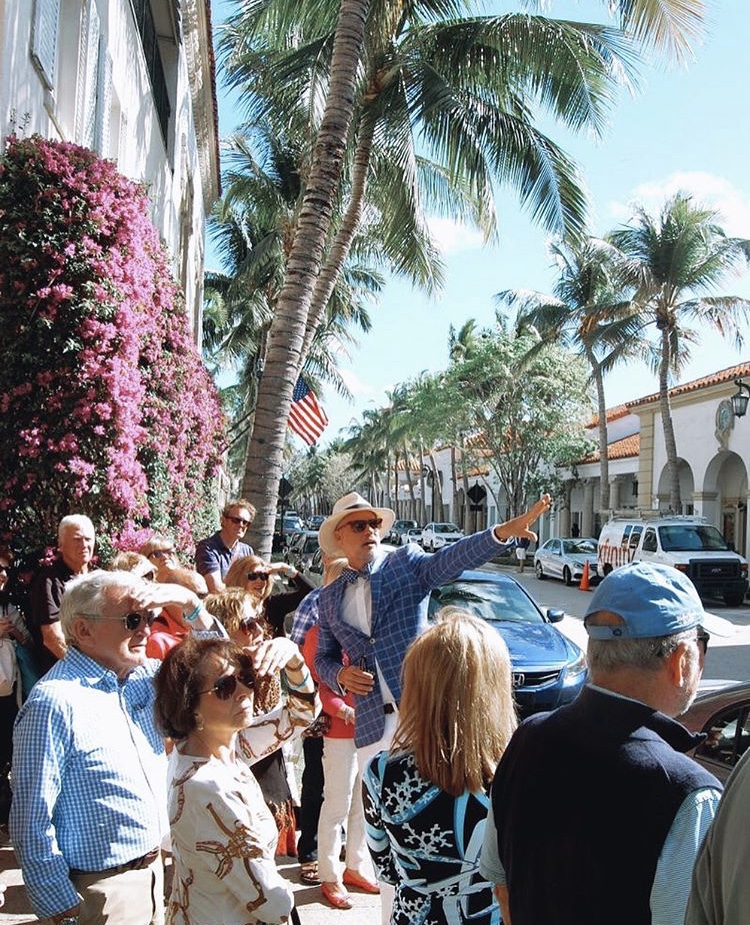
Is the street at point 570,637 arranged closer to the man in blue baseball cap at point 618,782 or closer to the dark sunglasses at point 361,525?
the man in blue baseball cap at point 618,782

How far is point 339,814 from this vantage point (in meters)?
4.71

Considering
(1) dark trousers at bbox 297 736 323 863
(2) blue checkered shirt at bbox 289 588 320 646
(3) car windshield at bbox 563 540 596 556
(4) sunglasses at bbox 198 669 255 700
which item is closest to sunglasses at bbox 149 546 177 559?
(2) blue checkered shirt at bbox 289 588 320 646

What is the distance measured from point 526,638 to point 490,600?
91cm

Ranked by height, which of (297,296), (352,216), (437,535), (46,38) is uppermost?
(352,216)

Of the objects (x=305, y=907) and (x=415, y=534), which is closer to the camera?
(x=305, y=907)

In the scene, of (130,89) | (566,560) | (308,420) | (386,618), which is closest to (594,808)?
(386,618)

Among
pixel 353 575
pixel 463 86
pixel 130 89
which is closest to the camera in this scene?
pixel 353 575

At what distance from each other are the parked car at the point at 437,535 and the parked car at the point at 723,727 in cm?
4022

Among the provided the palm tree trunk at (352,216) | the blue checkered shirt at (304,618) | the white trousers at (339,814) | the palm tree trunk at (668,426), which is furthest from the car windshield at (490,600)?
the palm tree trunk at (668,426)

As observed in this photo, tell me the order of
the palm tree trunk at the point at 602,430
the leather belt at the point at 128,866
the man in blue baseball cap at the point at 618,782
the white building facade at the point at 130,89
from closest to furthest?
the man in blue baseball cap at the point at 618,782 → the leather belt at the point at 128,866 → the white building facade at the point at 130,89 → the palm tree trunk at the point at 602,430

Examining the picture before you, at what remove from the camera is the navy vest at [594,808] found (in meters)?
1.79

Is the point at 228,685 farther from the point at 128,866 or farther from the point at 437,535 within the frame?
the point at 437,535

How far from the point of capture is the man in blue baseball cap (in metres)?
1.77

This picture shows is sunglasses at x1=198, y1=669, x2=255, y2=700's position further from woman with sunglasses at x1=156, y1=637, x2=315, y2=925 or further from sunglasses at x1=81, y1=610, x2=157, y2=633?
sunglasses at x1=81, y1=610, x2=157, y2=633
